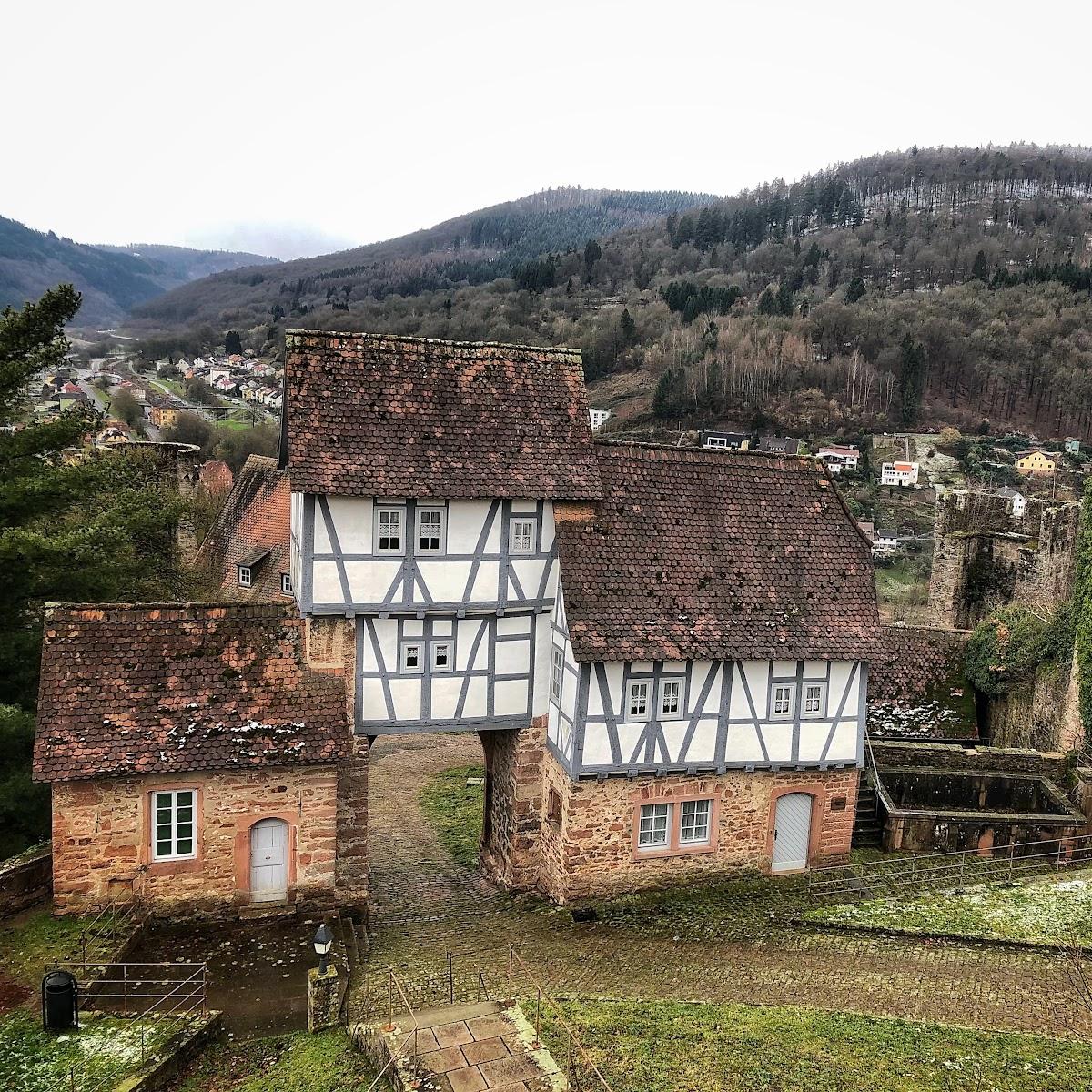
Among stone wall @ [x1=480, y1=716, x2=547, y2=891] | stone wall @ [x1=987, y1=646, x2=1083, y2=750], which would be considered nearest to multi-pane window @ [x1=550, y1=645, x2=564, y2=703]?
stone wall @ [x1=480, y1=716, x2=547, y2=891]

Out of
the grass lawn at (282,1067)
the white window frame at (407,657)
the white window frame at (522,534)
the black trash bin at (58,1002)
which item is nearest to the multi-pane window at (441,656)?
the white window frame at (407,657)

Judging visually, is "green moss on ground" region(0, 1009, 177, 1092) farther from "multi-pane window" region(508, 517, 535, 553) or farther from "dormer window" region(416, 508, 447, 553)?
"multi-pane window" region(508, 517, 535, 553)

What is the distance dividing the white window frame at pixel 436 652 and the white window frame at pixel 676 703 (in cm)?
405

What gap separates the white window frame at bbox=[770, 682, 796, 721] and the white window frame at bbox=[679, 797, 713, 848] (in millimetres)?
2140

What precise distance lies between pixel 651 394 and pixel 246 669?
3164 inches

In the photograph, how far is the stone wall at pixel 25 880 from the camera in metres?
17.0

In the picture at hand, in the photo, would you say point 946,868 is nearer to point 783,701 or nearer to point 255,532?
point 783,701

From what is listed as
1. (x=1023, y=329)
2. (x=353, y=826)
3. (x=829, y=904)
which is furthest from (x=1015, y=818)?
(x=1023, y=329)

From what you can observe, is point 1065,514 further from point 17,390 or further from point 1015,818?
point 17,390

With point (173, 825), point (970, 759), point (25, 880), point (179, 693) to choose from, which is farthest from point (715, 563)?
point (25, 880)

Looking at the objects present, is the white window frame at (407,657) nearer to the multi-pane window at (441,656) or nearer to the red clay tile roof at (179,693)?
the multi-pane window at (441,656)

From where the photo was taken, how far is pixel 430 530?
18.9 m

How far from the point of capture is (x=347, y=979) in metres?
16.3

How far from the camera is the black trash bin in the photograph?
44.5 feet
